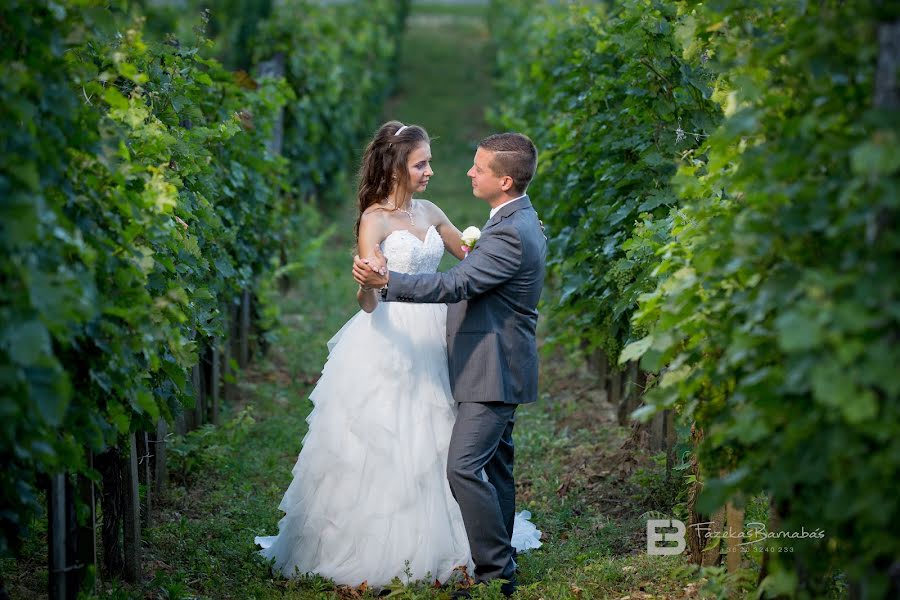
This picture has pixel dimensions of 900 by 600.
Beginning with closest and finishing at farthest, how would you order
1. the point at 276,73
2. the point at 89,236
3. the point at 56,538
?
the point at 89,236 < the point at 56,538 < the point at 276,73

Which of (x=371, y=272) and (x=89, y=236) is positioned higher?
(x=89, y=236)

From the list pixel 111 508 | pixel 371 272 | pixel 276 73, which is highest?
pixel 276 73

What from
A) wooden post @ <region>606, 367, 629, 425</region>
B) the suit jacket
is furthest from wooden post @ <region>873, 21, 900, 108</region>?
wooden post @ <region>606, 367, 629, 425</region>

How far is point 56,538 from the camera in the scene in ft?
12.4

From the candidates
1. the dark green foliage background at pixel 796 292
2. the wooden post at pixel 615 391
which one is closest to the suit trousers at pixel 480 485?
the dark green foliage background at pixel 796 292

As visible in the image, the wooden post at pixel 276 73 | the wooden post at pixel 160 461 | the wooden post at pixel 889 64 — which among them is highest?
the wooden post at pixel 276 73

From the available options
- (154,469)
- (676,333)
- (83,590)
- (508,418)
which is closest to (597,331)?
(508,418)

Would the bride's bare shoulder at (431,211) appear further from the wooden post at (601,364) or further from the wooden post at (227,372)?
the wooden post at (601,364)

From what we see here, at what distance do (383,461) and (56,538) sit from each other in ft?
5.37

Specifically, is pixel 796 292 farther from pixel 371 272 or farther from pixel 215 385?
pixel 215 385

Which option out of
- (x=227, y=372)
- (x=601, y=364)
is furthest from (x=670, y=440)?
(x=227, y=372)

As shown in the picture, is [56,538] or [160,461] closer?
[56,538]

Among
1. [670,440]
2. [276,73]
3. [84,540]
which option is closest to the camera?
[84,540]

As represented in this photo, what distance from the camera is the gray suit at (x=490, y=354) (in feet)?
15.6
